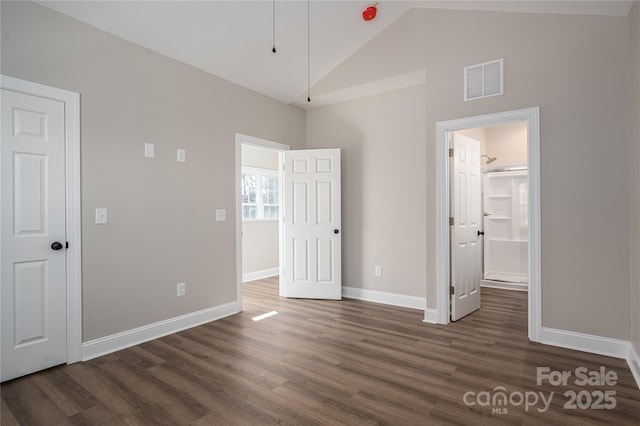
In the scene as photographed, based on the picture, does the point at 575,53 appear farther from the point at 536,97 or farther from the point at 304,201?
the point at 304,201

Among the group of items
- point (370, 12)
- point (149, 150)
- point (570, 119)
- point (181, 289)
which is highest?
point (370, 12)

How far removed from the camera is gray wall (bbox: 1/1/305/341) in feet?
9.14

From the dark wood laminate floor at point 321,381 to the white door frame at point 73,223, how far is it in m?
0.25

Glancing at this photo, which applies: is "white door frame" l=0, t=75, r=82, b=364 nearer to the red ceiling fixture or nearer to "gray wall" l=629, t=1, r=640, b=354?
the red ceiling fixture

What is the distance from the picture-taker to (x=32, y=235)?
263cm

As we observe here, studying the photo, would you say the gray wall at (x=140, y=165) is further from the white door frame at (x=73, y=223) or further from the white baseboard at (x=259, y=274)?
the white baseboard at (x=259, y=274)

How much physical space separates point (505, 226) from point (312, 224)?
3.61m

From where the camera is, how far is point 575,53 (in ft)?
9.81

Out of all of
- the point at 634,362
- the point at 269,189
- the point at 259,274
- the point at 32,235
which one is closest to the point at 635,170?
the point at 634,362

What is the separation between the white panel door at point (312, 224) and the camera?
4816 mm

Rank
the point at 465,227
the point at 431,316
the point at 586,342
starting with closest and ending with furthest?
1. the point at 586,342
2. the point at 431,316
3. the point at 465,227

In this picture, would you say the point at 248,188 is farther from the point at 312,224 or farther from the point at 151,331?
the point at 151,331

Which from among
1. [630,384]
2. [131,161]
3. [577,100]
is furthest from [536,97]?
[131,161]

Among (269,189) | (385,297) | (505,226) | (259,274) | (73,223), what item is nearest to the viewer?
(73,223)
